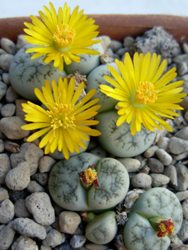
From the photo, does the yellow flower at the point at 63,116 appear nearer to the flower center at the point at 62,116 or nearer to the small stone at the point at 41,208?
the flower center at the point at 62,116

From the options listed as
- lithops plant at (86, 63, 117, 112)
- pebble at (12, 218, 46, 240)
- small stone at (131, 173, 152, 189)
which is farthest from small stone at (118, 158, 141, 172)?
pebble at (12, 218, 46, 240)

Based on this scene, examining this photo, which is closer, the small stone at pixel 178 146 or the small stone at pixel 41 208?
the small stone at pixel 41 208

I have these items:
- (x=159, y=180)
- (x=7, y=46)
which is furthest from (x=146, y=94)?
(x=7, y=46)

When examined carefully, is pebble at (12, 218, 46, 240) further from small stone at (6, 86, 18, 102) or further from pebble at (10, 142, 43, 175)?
small stone at (6, 86, 18, 102)

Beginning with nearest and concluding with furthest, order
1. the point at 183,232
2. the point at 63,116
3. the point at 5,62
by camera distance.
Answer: the point at 63,116 → the point at 183,232 → the point at 5,62

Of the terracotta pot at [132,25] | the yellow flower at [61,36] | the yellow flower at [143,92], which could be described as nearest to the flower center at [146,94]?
the yellow flower at [143,92]

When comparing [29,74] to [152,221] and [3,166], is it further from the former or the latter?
[152,221]
